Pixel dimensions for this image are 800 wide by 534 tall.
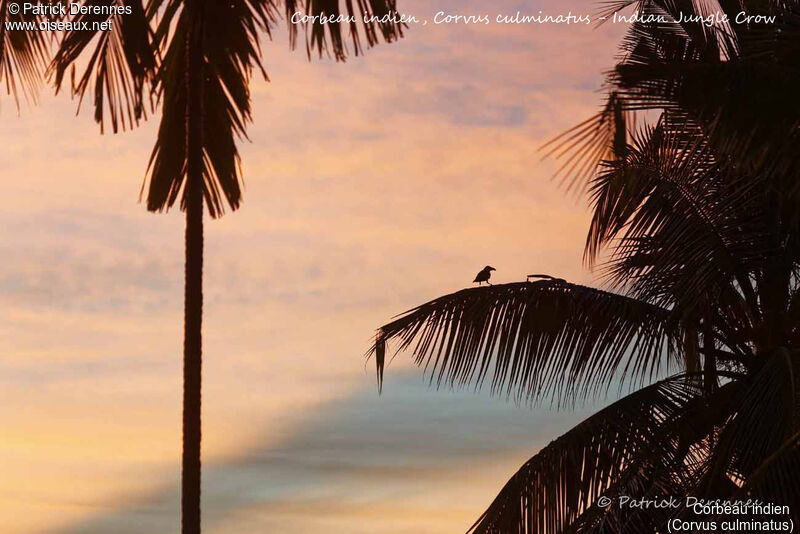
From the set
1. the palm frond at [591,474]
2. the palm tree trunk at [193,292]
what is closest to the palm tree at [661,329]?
the palm frond at [591,474]

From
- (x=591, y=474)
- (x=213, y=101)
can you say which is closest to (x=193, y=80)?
(x=213, y=101)

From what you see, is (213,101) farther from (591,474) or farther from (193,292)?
(591,474)

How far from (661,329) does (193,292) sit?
5.51 m

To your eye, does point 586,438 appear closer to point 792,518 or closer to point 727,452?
point 727,452

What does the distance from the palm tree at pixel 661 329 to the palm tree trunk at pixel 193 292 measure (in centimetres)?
360

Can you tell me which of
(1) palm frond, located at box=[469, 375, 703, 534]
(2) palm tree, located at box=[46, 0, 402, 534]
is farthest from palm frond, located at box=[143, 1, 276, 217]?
(1) palm frond, located at box=[469, 375, 703, 534]

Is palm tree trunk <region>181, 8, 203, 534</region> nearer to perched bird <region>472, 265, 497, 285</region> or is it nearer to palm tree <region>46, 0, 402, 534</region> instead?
palm tree <region>46, 0, 402, 534</region>

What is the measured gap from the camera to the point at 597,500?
11.8 meters

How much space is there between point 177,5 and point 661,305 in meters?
6.14

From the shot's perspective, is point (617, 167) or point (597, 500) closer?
point (597, 500)

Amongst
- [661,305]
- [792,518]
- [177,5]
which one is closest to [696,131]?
[661,305]

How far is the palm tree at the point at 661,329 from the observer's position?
1138 centimetres

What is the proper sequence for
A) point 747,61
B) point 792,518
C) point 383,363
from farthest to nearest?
1. point 383,363
2. point 792,518
3. point 747,61

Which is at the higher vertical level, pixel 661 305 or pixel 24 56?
pixel 24 56
